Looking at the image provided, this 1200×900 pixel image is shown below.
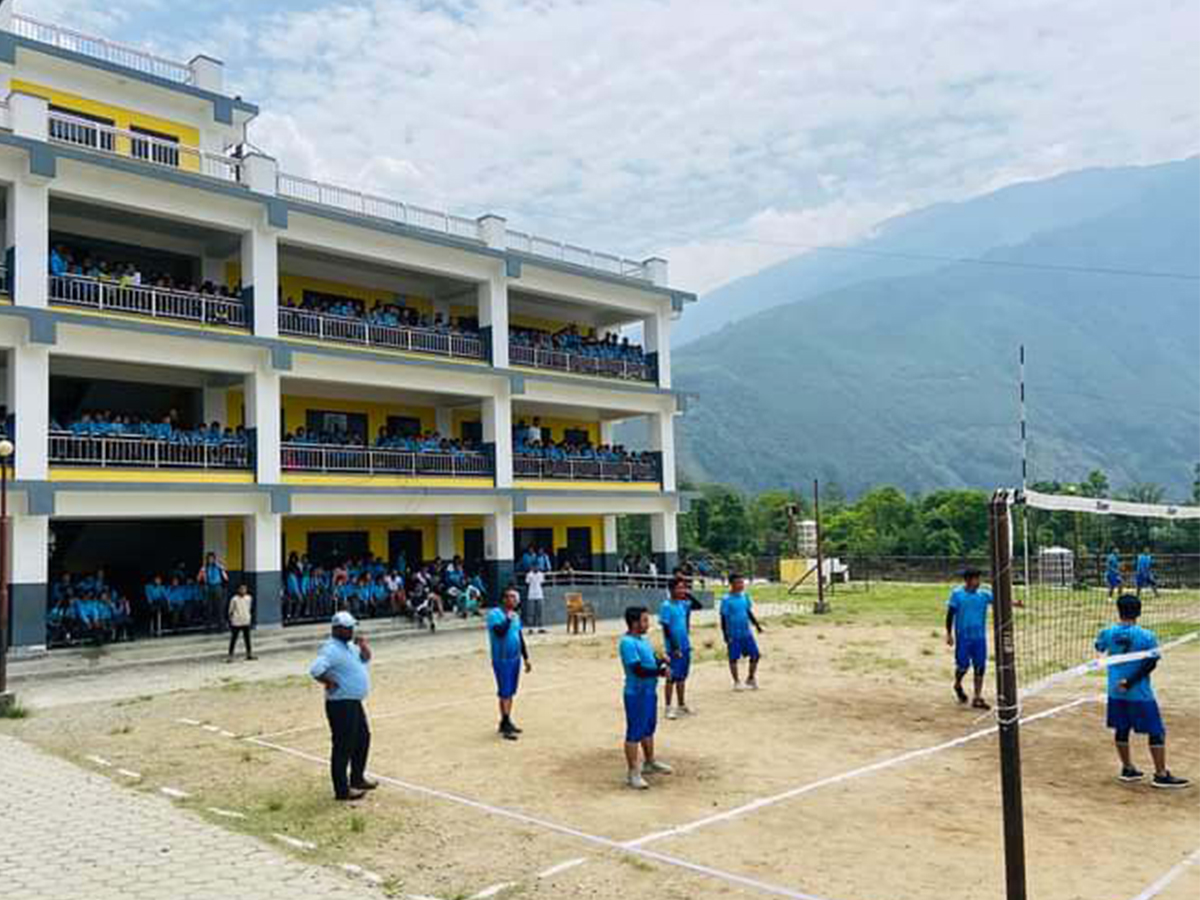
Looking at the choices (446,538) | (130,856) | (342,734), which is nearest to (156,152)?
(446,538)

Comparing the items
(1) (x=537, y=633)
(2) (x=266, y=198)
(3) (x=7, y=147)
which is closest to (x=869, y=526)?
(1) (x=537, y=633)

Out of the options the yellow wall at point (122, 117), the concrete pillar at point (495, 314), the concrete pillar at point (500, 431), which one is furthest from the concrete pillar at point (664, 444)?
the yellow wall at point (122, 117)

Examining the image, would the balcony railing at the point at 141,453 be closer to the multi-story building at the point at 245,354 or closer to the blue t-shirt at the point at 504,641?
the multi-story building at the point at 245,354

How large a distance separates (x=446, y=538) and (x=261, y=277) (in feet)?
32.2

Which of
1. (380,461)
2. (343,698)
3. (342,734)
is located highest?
(380,461)

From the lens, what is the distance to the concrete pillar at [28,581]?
18469mm

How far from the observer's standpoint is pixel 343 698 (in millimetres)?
8625

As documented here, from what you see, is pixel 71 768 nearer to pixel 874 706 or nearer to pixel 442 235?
pixel 874 706

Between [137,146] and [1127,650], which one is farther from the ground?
[137,146]

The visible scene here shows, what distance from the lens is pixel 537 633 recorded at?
2402 centimetres

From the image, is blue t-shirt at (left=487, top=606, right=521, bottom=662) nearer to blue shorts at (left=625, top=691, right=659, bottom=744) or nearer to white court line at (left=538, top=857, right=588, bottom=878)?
blue shorts at (left=625, top=691, right=659, bottom=744)

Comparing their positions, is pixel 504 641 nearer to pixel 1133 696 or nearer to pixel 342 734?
pixel 342 734

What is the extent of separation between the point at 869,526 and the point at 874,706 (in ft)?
174

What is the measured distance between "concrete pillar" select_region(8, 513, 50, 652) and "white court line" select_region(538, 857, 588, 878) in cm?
1536
